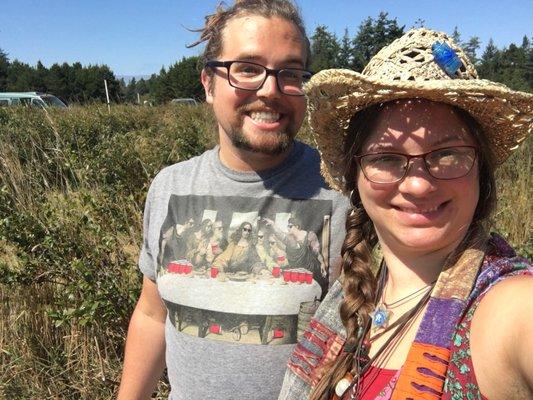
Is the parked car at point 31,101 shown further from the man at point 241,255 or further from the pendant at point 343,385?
the pendant at point 343,385

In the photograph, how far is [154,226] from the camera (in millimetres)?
1983

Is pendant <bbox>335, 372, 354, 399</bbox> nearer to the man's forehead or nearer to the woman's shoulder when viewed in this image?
the woman's shoulder

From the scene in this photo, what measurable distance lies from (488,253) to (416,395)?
0.36 metres

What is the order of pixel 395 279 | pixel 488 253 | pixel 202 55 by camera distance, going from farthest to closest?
1. pixel 202 55
2. pixel 395 279
3. pixel 488 253

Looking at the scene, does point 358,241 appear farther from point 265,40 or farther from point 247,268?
point 265,40

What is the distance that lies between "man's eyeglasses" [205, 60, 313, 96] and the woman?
1.30ft

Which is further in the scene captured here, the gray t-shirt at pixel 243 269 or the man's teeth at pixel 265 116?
the man's teeth at pixel 265 116

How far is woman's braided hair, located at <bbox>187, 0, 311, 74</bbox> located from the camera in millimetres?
1823

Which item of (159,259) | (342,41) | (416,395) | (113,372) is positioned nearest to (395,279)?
(416,395)

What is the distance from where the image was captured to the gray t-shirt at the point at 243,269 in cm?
166

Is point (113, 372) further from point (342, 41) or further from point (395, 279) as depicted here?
point (342, 41)

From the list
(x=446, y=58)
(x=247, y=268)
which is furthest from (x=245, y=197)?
(x=446, y=58)

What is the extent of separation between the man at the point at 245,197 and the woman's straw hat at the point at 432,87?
477mm

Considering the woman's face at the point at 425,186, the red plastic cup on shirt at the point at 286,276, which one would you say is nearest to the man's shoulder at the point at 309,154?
the red plastic cup on shirt at the point at 286,276
